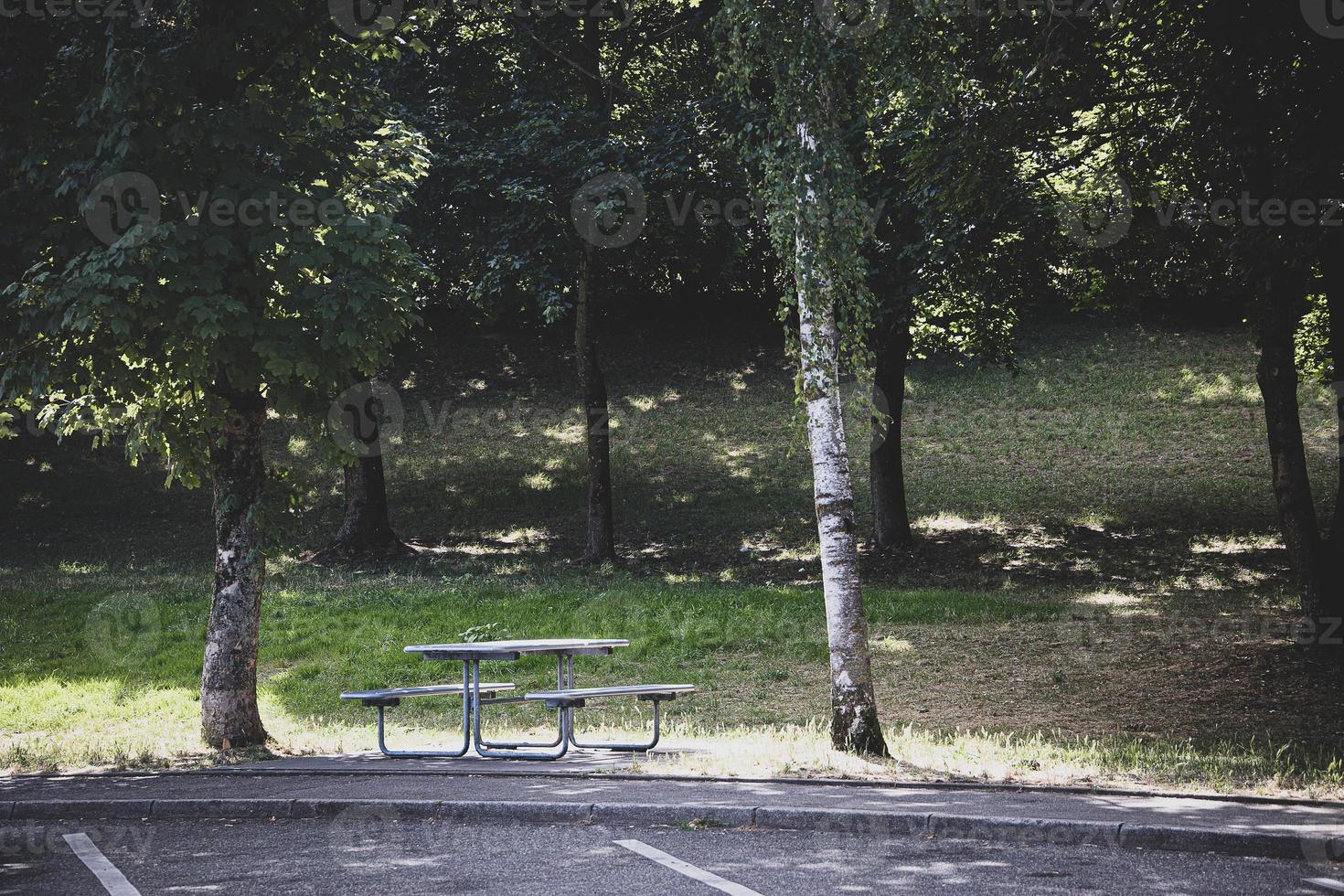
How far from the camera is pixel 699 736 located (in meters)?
10.7

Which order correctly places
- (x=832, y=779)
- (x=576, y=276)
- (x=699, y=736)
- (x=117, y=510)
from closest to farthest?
(x=832, y=779) → (x=699, y=736) → (x=576, y=276) → (x=117, y=510)

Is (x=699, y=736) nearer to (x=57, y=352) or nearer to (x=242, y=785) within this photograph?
(x=242, y=785)

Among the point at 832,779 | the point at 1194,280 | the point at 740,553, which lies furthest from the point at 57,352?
the point at 1194,280

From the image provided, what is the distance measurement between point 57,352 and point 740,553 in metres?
14.2

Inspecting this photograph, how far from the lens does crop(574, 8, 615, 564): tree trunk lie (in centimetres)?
2039

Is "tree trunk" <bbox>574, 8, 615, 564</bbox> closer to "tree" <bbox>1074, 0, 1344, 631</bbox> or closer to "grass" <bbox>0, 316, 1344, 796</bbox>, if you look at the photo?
"grass" <bbox>0, 316, 1344, 796</bbox>

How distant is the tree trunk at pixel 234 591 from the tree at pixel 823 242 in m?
4.54

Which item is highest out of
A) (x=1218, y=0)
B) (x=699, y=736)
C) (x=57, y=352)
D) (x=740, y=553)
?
(x=1218, y=0)

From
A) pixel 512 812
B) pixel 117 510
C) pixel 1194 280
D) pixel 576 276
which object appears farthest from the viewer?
pixel 117 510

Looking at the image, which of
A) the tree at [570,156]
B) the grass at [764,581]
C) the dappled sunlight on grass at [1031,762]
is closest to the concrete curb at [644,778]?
the dappled sunlight on grass at [1031,762]

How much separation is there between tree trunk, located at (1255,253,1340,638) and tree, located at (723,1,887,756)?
6213 mm

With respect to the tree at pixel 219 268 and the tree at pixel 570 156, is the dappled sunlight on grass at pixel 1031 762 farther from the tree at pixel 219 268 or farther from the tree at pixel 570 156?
the tree at pixel 570 156

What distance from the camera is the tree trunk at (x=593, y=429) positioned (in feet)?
66.8

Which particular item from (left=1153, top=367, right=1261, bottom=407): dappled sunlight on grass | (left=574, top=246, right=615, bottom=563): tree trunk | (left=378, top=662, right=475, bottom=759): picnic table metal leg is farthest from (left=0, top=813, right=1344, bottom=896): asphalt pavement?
(left=1153, top=367, right=1261, bottom=407): dappled sunlight on grass
